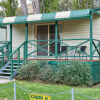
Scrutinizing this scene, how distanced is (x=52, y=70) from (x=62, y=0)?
103ft

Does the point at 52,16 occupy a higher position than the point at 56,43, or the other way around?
the point at 52,16

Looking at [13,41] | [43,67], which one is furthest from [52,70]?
[13,41]

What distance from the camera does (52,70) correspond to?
400 inches

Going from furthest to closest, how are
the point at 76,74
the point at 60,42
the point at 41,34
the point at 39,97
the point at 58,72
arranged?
the point at 41,34, the point at 60,42, the point at 58,72, the point at 76,74, the point at 39,97

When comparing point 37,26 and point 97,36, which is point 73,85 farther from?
point 37,26

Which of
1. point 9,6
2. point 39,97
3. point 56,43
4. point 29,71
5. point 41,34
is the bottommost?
point 39,97

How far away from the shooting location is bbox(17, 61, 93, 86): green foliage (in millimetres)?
9227

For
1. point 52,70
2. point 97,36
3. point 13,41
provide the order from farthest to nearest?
point 13,41
point 97,36
point 52,70

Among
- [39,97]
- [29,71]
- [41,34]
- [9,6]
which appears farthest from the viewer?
[9,6]

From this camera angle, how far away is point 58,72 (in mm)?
9695

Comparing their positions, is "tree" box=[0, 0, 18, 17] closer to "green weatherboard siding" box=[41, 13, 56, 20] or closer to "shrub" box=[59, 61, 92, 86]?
"green weatherboard siding" box=[41, 13, 56, 20]

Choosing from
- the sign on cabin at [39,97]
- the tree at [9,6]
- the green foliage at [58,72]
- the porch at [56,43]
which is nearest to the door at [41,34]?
the porch at [56,43]

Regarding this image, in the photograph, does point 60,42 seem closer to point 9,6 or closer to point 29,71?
point 29,71

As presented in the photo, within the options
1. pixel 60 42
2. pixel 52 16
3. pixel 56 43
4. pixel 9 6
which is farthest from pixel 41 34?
pixel 9 6
